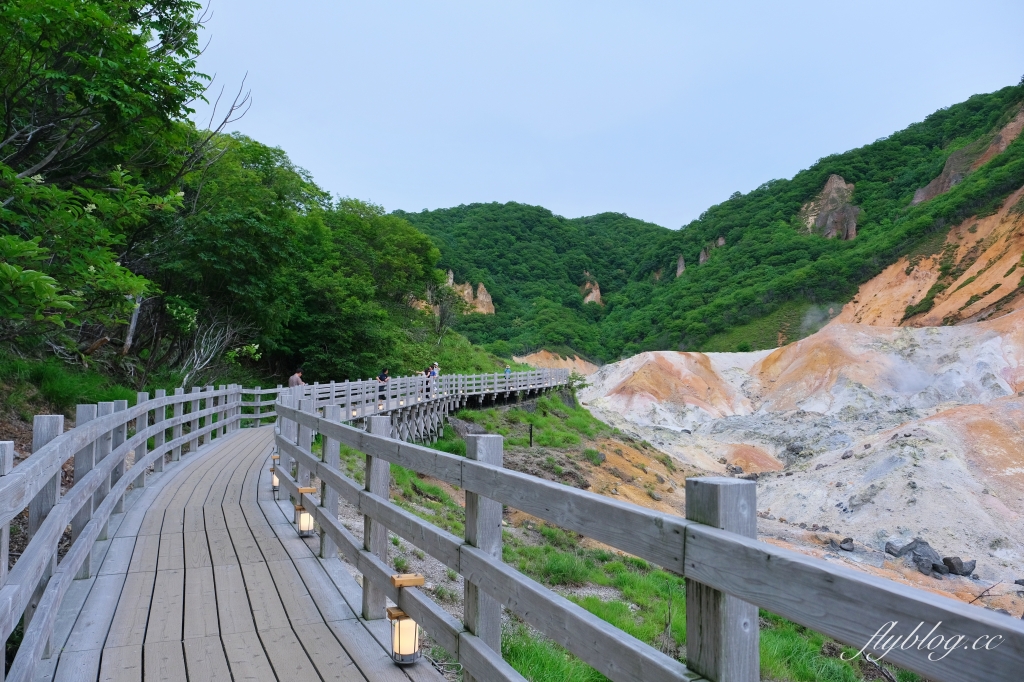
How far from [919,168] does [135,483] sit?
373 feet

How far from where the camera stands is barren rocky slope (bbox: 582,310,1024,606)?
19.8 meters

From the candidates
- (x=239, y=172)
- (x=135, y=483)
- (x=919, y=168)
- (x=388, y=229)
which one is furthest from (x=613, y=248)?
(x=135, y=483)

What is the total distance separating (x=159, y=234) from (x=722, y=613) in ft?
62.5

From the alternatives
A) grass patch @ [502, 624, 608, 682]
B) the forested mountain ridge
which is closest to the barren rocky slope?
grass patch @ [502, 624, 608, 682]

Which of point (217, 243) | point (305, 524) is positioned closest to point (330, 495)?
point (305, 524)

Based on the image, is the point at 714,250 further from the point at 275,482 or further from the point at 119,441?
the point at 119,441

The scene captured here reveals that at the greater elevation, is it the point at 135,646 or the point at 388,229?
the point at 388,229

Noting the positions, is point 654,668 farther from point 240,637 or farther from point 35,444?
point 35,444

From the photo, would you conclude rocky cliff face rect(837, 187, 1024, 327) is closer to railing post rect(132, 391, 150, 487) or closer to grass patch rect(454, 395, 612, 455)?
grass patch rect(454, 395, 612, 455)

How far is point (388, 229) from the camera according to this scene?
49.0 metres

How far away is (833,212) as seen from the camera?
103 meters

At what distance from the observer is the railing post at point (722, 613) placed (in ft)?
5.79

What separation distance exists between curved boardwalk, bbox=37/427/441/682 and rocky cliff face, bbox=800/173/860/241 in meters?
102

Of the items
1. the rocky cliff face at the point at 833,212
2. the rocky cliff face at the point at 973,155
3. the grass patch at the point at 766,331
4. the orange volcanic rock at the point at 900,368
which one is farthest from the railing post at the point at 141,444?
the rocky cliff face at the point at 833,212
